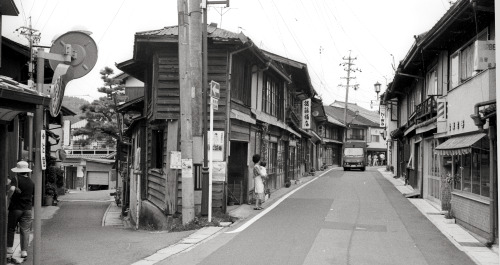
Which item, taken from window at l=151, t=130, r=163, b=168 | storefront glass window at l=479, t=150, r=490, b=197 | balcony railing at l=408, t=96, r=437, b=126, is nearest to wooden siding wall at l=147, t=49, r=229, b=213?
window at l=151, t=130, r=163, b=168

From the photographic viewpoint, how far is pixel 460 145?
504 inches

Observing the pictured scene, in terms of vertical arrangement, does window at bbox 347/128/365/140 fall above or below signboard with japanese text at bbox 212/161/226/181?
above

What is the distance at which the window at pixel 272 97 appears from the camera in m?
24.3

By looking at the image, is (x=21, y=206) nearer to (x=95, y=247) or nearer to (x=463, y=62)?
(x=95, y=247)

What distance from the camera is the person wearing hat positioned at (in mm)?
9422

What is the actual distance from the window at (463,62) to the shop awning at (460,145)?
1937 mm

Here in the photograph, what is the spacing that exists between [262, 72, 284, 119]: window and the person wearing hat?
1511 cm

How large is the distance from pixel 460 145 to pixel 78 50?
9.61 m

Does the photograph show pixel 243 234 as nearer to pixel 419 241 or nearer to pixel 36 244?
pixel 419 241

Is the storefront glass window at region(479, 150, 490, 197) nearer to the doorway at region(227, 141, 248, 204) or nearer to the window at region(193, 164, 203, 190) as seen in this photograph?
the window at region(193, 164, 203, 190)

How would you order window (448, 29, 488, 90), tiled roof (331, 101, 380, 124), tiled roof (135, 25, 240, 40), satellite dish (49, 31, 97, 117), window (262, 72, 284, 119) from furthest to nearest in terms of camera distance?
tiled roof (331, 101, 380, 124), window (262, 72, 284, 119), tiled roof (135, 25, 240, 40), window (448, 29, 488, 90), satellite dish (49, 31, 97, 117)

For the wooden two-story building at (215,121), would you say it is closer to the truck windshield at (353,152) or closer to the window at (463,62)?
the window at (463,62)

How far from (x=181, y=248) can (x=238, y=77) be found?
9.22 meters

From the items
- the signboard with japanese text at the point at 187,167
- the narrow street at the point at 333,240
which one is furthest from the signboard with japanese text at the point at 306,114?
the signboard with japanese text at the point at 187,167
